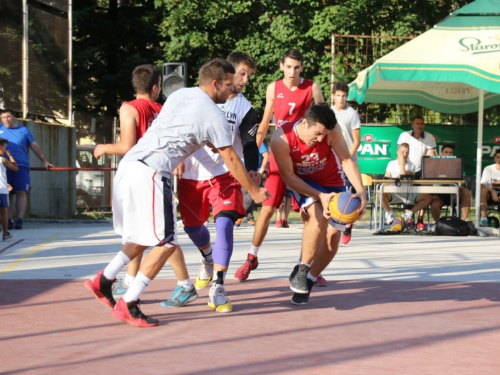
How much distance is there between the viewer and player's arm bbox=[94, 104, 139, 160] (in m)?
5.96

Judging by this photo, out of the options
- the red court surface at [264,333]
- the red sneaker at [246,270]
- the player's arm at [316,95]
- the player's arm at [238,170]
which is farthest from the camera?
the player's arm at [316,95]

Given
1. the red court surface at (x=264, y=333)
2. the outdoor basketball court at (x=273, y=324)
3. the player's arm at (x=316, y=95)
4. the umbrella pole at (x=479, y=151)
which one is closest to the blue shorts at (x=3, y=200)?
the outdoor basketball court at (x=273, y=324)

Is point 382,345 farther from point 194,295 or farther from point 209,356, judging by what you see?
point 194,295

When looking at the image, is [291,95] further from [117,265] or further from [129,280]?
[117,265]

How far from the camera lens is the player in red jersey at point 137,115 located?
598 cm

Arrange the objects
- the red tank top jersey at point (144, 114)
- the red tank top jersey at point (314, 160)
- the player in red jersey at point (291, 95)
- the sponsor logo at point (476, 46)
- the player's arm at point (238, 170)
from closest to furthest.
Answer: the player's arm at point (238, 170) → the red tank top jersey at point (144, 114) → the red tank top jersey at point (314, 160) → the player in red jersey at point (291, 95) → the sponsor logo at point (476, 46)

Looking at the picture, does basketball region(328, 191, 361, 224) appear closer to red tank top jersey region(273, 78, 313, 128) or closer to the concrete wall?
red tank top jersey region(273, 78, 313, 128)

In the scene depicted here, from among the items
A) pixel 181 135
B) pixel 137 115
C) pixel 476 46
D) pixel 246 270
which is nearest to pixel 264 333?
pixel 181 135

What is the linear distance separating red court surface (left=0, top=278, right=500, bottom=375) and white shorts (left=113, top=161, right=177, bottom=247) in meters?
0.60

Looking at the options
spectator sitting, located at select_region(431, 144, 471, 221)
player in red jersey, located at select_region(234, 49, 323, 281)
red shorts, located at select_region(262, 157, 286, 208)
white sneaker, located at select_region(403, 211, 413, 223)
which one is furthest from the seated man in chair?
red shorts, located at select_region(262, 157, 286, 208)

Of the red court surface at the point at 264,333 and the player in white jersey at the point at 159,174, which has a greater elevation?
the player in white jersey at the point at 159,174

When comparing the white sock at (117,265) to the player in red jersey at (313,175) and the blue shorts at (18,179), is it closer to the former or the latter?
the player in red jersey at (313,175)

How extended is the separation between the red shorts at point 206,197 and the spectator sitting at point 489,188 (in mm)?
8859

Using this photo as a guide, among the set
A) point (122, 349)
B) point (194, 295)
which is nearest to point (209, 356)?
point (122, 349)
